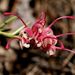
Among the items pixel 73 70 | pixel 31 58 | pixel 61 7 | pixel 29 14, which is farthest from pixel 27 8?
pixel 73 70

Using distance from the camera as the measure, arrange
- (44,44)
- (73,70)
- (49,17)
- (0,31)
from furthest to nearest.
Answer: (49,17)
(73,70)
(0,31)
(44,44)

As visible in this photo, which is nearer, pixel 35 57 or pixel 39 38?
pixel 39 38

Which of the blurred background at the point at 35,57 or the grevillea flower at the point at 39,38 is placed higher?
the grevillea flower at the point at 39,38

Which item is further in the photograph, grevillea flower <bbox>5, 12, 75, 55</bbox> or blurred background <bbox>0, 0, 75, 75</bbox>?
blurred background <bbox>0, 0, 75, 75</bbox>

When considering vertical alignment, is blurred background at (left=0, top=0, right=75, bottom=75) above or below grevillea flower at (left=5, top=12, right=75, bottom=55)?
below

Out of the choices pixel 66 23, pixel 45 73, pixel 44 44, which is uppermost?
pixel 44 44

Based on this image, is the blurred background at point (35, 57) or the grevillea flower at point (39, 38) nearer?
the grevillea flower at point (39, 38)

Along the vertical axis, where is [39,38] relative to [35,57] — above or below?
above

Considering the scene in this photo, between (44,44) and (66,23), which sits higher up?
(44,44)

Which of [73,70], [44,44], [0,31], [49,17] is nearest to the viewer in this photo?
[44,44]

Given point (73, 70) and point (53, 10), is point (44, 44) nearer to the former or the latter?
point (73, 70)

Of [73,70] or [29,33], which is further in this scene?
[73,70]
